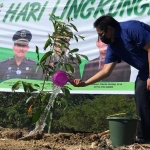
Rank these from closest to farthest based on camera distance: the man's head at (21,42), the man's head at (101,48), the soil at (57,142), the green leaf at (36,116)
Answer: the soil at (57,142)
the green leaf at (36,116)
the man's head at (101,48)
the man's head at (21,42)

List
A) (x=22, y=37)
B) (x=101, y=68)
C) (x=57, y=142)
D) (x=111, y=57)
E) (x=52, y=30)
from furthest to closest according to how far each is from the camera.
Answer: (x=22, y=37) → (x=52, y=30) → (x=101, y=68) → (x=57, y=142) → (x=111, y=57)

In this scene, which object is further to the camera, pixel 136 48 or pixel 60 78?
pixel 60 78

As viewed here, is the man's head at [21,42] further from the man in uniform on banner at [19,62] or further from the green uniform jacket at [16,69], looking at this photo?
the green uniform jacket at [16,69]

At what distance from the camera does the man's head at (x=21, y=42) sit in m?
6.48

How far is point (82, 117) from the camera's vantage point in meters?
7.27

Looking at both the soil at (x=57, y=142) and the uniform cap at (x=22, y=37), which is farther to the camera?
the uniform cap at (x=22, y=37)

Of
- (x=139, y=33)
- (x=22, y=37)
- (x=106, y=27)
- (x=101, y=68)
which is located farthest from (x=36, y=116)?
(x=22, y=37)

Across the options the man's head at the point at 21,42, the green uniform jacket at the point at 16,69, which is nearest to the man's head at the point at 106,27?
the green uniform jacket at the point at 16,69

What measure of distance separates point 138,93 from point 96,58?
2199 mm

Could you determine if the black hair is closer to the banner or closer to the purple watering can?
the purple watering can

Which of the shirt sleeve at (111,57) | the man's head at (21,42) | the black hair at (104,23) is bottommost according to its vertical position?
the shirt sleeve at (111,57)

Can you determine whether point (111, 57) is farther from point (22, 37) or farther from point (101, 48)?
point (22, 37)

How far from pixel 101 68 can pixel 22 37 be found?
4.34 feet

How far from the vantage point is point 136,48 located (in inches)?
144
